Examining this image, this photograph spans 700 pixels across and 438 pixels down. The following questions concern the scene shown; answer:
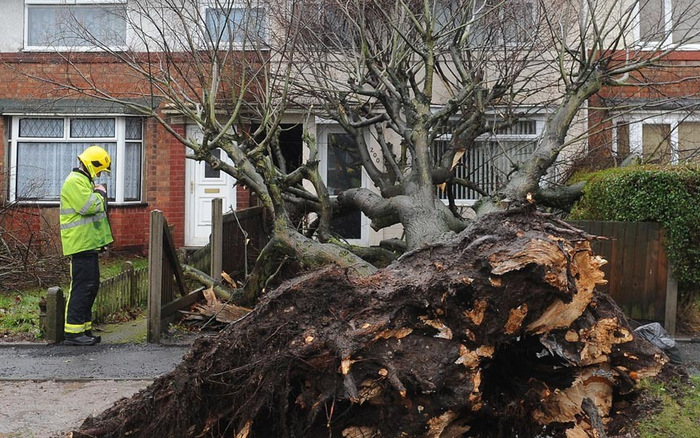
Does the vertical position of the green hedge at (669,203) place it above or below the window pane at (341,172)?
below

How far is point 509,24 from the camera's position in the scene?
1185cm

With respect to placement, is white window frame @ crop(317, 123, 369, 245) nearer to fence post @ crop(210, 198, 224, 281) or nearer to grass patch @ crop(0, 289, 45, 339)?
fence post @ crop(210, 198, 224, 281)

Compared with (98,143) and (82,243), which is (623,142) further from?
(98,143)

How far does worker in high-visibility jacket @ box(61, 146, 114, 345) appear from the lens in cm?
860

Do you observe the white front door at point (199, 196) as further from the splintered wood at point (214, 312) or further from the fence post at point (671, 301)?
the fence post at point (671, 301)

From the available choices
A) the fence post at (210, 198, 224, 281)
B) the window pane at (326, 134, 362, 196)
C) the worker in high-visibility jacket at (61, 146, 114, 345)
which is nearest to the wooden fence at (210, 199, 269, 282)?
the fence post at (210, 198, 224, 281)

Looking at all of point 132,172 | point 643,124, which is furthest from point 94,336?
point 643,124

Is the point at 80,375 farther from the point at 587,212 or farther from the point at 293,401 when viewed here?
the point at 587,212

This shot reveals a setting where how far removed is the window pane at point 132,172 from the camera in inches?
632

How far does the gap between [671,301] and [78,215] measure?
675 centimetres

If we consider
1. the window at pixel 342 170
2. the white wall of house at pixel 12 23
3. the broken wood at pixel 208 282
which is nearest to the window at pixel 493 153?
the window at pixel 342 170

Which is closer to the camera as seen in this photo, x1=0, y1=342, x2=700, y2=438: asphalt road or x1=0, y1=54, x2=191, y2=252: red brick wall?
x1=0, y1=342, x2=700, y2=438: asphalt road

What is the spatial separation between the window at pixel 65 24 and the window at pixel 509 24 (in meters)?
6.37

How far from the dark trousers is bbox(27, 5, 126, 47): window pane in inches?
235
